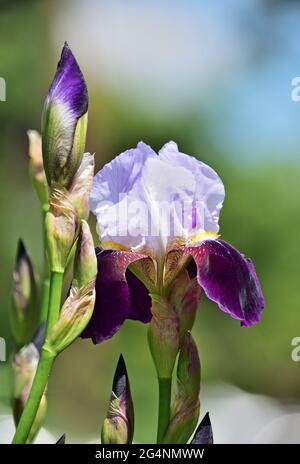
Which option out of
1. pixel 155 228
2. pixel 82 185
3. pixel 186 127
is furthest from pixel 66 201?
pixel 186 127

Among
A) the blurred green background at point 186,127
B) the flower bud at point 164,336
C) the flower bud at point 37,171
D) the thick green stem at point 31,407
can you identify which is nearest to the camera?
the thick green stem at point 31,407

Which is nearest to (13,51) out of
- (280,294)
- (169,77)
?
(169,77)

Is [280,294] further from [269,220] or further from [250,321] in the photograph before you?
[250,321]

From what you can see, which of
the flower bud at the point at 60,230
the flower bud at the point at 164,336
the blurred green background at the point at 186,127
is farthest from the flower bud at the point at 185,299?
the blurred green background at the point at 186,127

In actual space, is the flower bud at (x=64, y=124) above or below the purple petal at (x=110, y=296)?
above

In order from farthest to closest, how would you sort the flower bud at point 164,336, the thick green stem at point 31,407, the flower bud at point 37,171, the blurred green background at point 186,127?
the blurred green background at point 186,127 < the flower bud at point 37,171 < the flower bud at point 164,336 < the thick green stem at point 31,407

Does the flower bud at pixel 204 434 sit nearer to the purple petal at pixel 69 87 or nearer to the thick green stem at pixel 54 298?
the thick green stem at pixel 54 298
